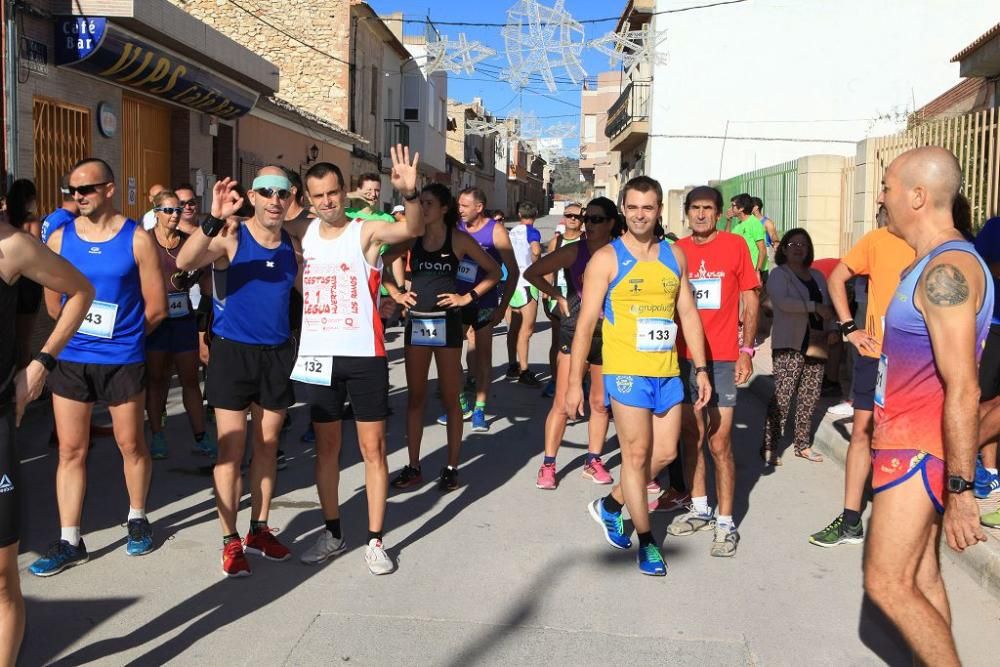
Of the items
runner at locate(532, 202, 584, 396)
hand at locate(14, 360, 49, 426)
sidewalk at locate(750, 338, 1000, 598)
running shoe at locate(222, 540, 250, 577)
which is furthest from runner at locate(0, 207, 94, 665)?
runner at locate(532, 202, 584, 396)

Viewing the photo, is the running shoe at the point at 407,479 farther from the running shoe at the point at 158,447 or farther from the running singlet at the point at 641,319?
the running singlet at the point at 641,319

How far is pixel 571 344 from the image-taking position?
730 centimetres

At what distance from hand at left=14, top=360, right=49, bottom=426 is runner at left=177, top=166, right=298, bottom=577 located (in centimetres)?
148

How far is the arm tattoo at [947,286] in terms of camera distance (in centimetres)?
321

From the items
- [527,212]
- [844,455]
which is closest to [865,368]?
[844,455]

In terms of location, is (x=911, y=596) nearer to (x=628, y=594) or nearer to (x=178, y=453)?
(x=628, y=594)

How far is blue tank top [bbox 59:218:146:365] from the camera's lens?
17.2 feet

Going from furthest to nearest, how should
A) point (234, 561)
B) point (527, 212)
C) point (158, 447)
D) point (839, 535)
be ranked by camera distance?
point (527, 212) → point (158, 447) → point (839, 535) → point (234, 561)

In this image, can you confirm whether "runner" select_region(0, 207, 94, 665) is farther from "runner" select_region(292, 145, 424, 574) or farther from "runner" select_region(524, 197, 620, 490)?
"runner" select_region(524, 197, 620, 490)

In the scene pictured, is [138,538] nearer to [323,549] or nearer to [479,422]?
[323,549]

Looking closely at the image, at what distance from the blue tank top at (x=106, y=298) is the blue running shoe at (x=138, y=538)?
33.8 inches

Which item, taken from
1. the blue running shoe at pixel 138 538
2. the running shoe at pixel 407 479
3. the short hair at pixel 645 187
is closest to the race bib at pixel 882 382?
the short hair at pixel 645 187

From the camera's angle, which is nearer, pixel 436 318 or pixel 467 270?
pixel 436 318

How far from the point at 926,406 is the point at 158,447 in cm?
565
